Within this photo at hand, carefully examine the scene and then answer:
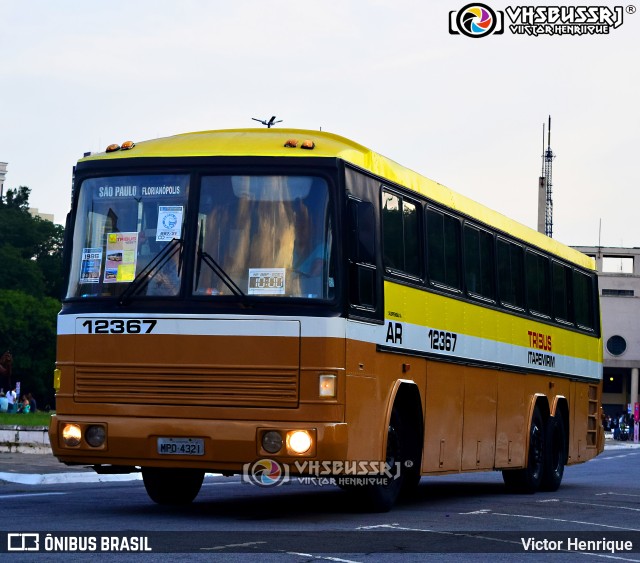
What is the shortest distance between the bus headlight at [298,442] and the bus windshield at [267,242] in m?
1.21

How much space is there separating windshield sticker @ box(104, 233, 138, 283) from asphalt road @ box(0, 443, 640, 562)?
215 cm

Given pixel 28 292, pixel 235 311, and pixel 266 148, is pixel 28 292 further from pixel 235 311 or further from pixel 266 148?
pixel 235 311

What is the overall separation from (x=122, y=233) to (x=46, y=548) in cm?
374

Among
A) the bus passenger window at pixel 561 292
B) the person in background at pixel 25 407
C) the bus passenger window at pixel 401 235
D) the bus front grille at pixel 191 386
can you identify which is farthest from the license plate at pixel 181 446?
the person in background at pixel 25 407

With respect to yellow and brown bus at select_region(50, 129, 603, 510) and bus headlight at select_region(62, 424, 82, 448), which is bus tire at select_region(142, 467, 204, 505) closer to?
yellow and brown bus at select_region(50, 129, 603, 510)

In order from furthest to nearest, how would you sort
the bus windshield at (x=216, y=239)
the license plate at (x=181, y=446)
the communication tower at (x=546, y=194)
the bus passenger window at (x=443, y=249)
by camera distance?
the communication tower at (x=546, y=194) < the bus passenger window at (x=443, y=249) < the bus windshield at (x=216, y=239) < the license plate at (x=181, y=446)

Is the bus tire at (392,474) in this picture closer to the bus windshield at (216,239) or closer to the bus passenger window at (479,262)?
the bus windshield at (216,239)

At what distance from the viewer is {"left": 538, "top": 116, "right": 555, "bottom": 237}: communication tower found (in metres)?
121

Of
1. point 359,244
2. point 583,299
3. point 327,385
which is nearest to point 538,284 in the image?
point 583,299

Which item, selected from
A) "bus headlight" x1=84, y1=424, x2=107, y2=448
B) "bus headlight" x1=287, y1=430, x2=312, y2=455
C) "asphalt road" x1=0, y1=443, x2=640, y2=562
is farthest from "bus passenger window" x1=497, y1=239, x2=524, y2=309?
"bus headlight" x1=84, y1=424, x2=107, y2=448

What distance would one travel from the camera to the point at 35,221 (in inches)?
4296

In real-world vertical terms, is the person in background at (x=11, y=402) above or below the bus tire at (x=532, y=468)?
above

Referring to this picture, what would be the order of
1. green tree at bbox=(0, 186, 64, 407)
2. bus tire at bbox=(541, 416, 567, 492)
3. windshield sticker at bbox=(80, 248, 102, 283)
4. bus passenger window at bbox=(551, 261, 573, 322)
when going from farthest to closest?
green tree at bbox=(0, 186, 64, 407)
bus passenger window at bbox=(551, 261, 573, 322)
bus tire at bbox=(541, 416, 567, 492)
windshield sticker at bbox=(80, 248, 102, 283)

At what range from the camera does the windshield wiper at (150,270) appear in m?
13.5
